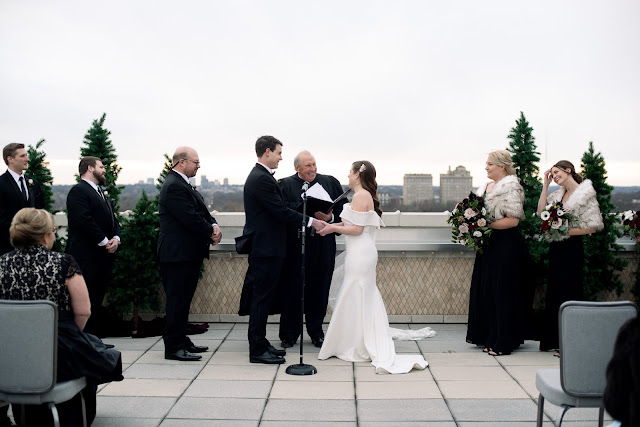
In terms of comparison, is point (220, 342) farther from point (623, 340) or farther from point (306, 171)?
point (623, 340)

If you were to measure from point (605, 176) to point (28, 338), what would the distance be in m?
6.49

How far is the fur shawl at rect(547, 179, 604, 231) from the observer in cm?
668

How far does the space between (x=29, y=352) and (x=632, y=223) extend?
6003 millimetres

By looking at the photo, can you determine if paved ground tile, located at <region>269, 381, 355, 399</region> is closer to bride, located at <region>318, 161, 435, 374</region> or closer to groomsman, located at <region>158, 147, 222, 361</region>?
bride, located at <region>318, 161, 435, 374</region>

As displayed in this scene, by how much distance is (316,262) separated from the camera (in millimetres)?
7227

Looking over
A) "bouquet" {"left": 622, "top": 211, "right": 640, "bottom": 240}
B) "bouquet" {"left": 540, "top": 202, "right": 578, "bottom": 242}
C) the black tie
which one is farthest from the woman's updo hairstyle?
the black tie

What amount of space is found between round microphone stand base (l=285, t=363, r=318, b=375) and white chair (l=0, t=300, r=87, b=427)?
2.49 m

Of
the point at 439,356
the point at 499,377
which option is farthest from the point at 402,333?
the point at 499,377

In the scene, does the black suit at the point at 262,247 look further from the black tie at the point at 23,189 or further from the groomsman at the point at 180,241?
the black tie at the point at 23,189

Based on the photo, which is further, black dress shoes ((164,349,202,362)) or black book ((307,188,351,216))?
black book ((307,188,351,216))

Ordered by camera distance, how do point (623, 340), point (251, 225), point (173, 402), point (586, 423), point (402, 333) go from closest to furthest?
point (623, 340) → point (586, 423) → point (173, 402) → point (251, 225) → point (402, 333)

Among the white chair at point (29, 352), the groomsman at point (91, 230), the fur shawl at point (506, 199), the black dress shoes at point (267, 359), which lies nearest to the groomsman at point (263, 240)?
the black dress shoes at point (267, 359)

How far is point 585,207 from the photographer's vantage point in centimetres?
671

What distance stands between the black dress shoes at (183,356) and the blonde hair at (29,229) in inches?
107
